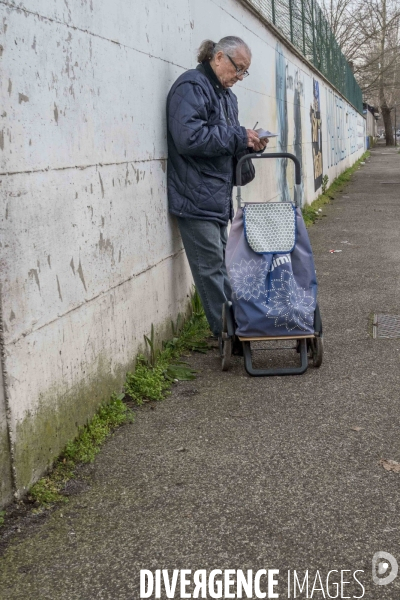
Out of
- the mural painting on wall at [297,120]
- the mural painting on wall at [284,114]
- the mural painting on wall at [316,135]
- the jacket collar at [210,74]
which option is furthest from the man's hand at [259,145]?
the mural painting on wall at [316,135]

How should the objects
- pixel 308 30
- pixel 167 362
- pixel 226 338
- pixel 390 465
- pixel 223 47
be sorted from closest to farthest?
pixel 390 465, pixel 226 338, pixel 223 47, pixel 167 362, pixel 308 30

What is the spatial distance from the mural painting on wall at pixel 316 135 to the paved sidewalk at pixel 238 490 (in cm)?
1160

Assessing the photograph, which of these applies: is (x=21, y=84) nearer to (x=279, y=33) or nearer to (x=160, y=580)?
(x=160, y=580)

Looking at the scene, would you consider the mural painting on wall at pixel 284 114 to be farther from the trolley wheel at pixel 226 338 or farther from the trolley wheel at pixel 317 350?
the trolley wheel at pixel 226 338

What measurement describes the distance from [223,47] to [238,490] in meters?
2.95

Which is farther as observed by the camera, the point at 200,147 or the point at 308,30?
the point at 308,30

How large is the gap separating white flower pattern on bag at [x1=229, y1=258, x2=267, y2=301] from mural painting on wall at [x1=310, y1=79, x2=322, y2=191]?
1199 centimetres

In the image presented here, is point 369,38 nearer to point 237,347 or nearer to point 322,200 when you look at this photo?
point 322,200

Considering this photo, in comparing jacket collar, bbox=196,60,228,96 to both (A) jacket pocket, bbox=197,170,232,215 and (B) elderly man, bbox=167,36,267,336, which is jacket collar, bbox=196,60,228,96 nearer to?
(B) elderly man, bbox=167,36,267,336

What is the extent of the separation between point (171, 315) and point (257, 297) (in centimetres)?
100

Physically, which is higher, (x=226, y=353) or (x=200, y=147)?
(x=200, y=147)

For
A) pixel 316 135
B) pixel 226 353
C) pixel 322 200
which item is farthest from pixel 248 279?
pixel 316 135


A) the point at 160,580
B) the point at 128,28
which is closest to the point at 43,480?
the point at 160,580

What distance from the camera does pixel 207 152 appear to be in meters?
4.96
